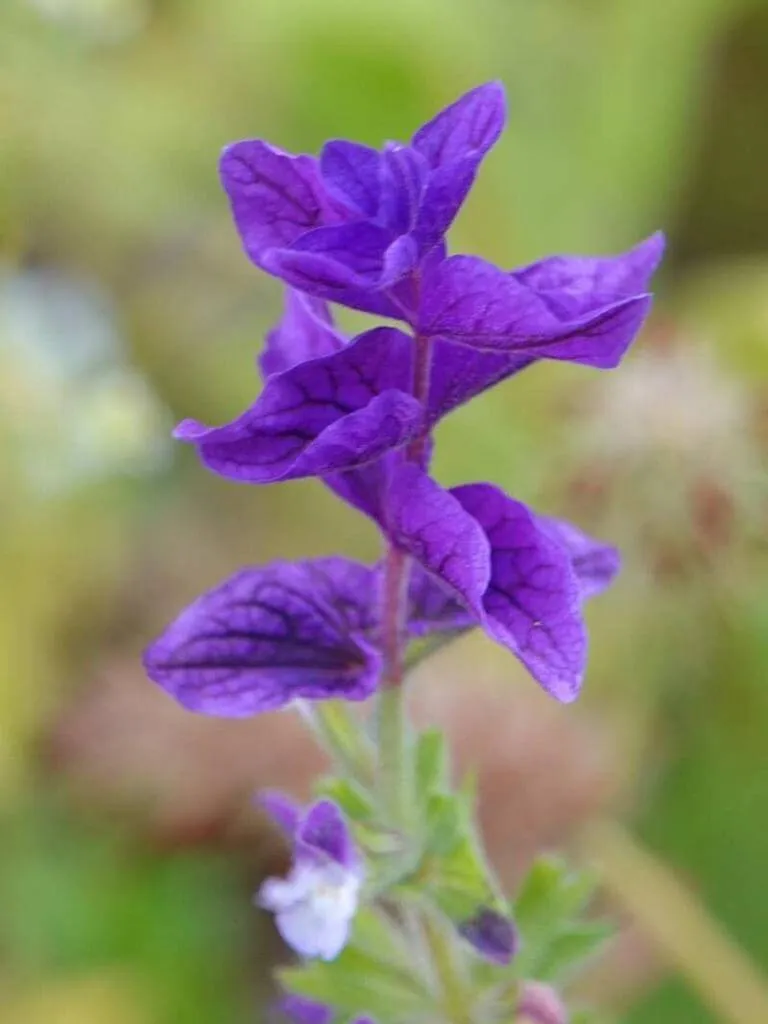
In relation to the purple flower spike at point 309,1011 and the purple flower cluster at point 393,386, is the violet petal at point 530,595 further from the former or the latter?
the purple flower spike at point 309,1011

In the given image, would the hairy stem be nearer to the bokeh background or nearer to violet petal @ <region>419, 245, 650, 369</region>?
violet petal @ <region>419, 245, 650, 369</region>

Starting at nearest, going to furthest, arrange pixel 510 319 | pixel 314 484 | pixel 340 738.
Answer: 1. pixel 510 319
2. pixel 340 738
3. pixel 314 484

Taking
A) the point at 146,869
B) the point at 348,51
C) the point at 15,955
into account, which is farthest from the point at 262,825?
the point at 348,51

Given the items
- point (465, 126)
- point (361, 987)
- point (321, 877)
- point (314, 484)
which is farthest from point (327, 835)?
point (314, 484)

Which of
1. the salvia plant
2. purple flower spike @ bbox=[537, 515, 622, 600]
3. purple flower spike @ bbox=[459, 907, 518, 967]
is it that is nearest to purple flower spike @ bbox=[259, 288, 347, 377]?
the salvia plant

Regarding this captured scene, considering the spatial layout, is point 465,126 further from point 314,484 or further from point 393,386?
point 314,484

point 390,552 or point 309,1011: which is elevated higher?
point 390,552

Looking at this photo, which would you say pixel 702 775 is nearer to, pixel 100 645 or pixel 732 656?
pixel 732 656
